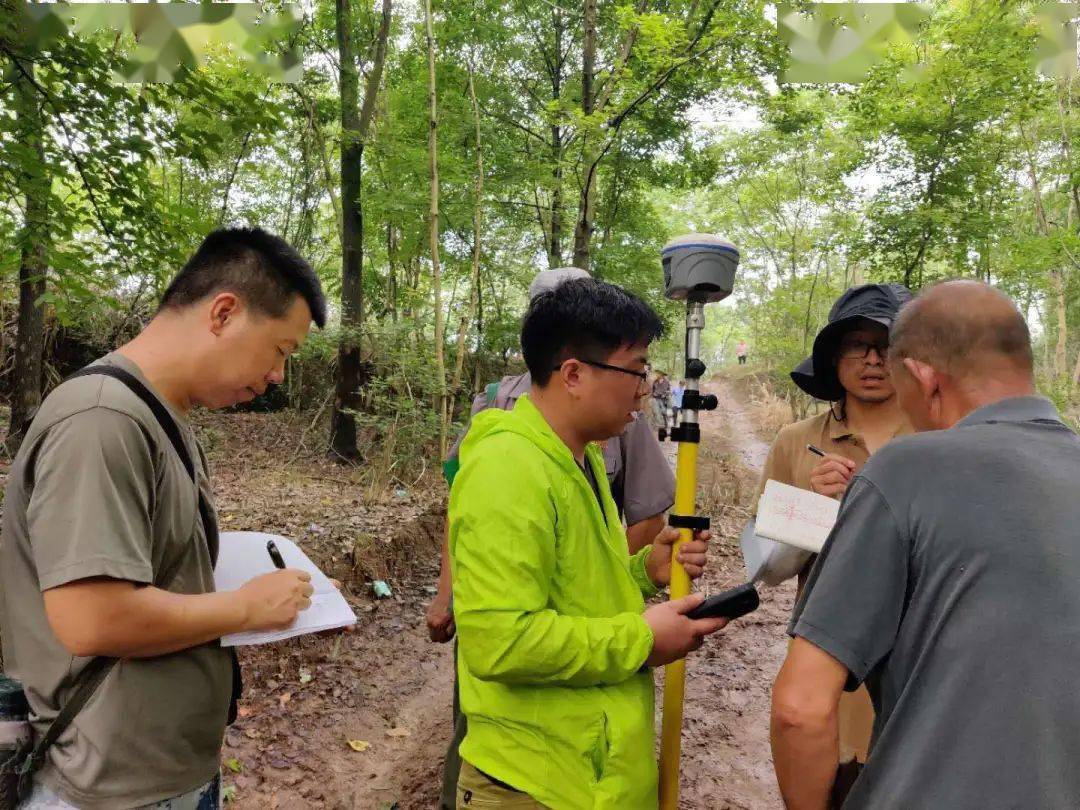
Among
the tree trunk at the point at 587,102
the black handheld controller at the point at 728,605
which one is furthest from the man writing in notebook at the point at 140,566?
the tree trunk at the point at 587,102

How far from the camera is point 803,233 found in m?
19.3

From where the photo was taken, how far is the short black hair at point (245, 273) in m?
1.59

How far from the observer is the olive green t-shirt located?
48.4 inches

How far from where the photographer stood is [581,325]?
68.9 inches

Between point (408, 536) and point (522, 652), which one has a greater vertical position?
point (522, 652)

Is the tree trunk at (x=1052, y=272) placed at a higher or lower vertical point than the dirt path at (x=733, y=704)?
higher

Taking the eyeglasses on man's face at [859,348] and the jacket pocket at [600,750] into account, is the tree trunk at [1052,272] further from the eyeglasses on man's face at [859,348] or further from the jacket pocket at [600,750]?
the jacket pocket at [600,750]

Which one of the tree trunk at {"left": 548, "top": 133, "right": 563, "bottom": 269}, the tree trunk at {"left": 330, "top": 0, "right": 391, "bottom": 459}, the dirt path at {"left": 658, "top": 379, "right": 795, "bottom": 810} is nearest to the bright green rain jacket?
the dirt path at {"left": 658, "top": 379, "right": 795, "bottom": 810}

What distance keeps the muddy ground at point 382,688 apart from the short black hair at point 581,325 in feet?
9.12

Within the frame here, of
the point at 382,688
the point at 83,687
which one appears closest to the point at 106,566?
the point at 83,687

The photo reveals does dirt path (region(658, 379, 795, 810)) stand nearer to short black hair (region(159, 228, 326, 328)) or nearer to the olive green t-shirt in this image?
the olive green t-shirt

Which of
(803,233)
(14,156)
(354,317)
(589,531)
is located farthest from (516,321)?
(589,531)

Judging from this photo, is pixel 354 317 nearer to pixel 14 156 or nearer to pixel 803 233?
pixel 14 156

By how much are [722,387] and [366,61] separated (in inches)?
978
